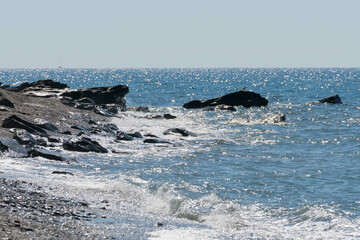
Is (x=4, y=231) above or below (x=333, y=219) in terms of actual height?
above

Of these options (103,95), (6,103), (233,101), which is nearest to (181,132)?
(6,103)

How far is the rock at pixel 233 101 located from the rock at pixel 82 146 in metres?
38.3

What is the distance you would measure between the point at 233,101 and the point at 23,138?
4394 cm

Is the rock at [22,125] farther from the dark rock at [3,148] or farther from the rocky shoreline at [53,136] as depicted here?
the dark rock at [3,148]

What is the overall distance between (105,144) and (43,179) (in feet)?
39.2

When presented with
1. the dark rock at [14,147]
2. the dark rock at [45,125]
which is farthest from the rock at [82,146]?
the dark rock at [45,125]

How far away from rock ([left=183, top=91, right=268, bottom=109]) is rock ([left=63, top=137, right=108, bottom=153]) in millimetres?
38286

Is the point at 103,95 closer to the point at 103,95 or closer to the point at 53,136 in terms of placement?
the point at 103,95

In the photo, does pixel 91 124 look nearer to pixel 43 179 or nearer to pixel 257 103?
pixel 43 179

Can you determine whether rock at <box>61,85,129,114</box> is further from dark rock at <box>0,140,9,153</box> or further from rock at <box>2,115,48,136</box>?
dark rock at <box>0,140,9,153</box>

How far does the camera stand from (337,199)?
1823 centimetres

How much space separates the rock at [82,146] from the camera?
1036 inches

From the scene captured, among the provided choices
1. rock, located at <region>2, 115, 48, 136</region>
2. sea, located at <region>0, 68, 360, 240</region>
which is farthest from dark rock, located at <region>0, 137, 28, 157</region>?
rock, located at <region>2, 115, 48, 136</region>

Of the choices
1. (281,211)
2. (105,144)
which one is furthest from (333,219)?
(105,144)
